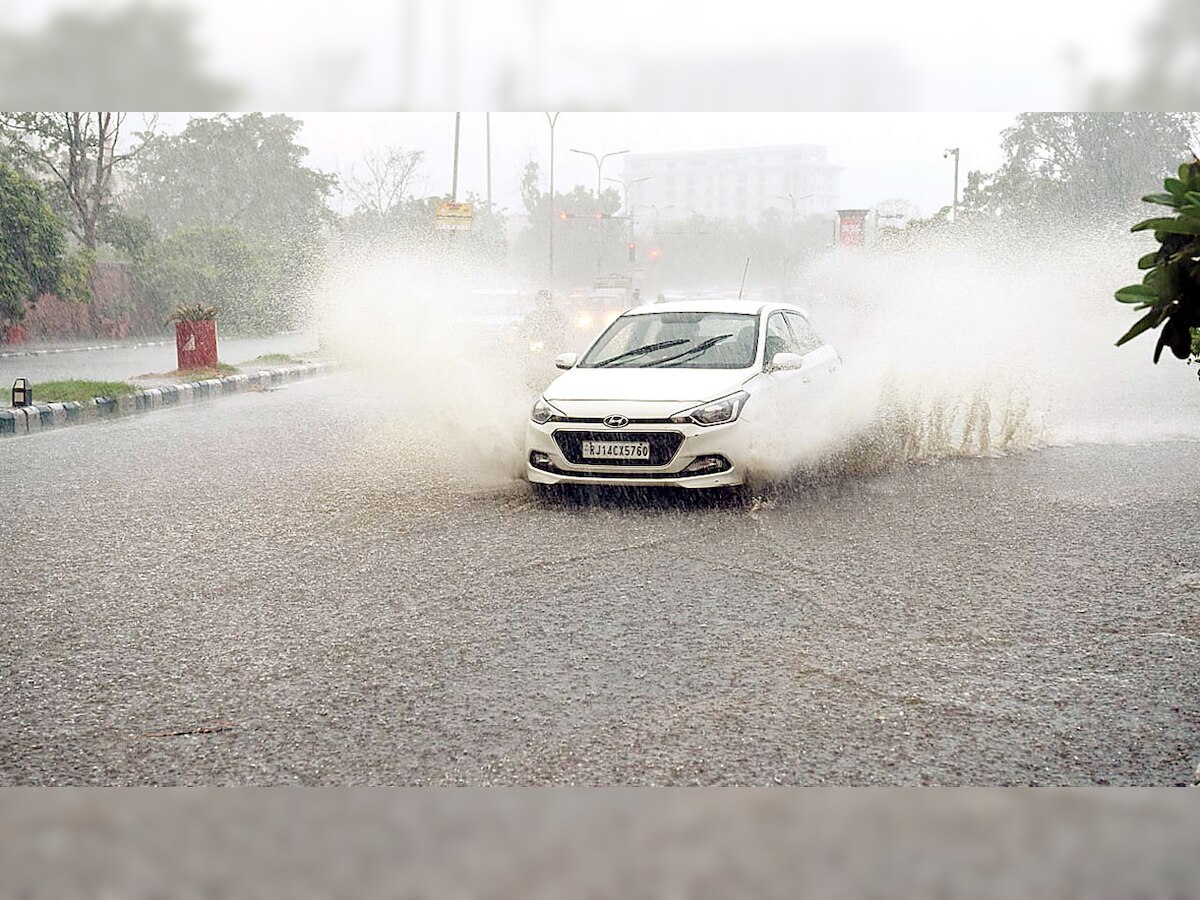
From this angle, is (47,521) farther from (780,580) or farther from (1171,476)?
(1171,476)

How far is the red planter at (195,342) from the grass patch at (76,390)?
3355mm

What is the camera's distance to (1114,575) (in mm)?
5645

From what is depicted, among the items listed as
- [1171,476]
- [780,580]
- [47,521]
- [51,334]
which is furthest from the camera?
[51,334]

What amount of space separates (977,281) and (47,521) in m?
11.3

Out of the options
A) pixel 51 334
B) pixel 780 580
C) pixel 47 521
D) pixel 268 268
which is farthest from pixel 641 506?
pixel 51 334

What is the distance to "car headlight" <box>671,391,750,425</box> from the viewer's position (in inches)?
283

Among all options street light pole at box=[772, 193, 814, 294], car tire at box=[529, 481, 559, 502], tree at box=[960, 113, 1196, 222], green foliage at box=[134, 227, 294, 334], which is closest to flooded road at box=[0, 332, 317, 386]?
green foliage at box=[134, 227, 294, 334]

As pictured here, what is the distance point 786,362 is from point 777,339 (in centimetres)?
65

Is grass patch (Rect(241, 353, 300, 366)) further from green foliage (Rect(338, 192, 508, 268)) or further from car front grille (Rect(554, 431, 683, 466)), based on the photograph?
car front grille (Rect(554, 431, 683, 466))

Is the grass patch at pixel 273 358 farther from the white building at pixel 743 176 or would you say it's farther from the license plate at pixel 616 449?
the license plate at pixel 616 449

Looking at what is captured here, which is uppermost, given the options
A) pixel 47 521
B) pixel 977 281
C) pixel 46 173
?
pixel 46 173

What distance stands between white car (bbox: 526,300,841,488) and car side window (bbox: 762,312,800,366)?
12mm

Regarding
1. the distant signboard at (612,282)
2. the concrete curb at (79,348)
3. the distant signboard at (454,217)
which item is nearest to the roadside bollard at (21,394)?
the concrete curb at (79,348)

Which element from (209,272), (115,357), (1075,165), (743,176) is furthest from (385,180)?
(743,176)
